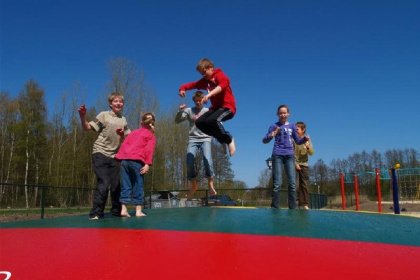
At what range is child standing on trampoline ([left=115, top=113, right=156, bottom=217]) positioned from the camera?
3.31 metres

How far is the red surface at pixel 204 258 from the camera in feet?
3.68

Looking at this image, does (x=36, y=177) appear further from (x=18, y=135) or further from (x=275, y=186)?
(x=275, y=186)

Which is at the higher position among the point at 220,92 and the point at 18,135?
the point at 18,135

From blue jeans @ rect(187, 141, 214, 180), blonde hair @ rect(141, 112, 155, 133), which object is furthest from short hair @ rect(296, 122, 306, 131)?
blonde hair @ rect(141, 112, 155, 133)

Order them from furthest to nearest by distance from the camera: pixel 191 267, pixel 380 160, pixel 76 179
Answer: pixel 380 160 < pixel 76 179 < pixel 191 267

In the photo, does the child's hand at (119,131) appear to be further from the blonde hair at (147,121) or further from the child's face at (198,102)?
the child's face at (198,102)

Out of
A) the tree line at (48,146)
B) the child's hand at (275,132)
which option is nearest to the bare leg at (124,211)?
the child's hand at (275,132)

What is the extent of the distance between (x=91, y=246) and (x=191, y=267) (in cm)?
65

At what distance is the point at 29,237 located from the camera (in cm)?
199

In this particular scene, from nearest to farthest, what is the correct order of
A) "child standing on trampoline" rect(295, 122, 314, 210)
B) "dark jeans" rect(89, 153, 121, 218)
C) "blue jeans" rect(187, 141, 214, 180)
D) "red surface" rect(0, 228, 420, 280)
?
1. "red surface" rect(0, 228, 420, 280)
2. "dark jeans" rect(89, 153, 121, 218)
3. "blue jeans" rect(187, 141, 214, 180)
4. "child standing on trampoline" rect(295, 122, 314, 210)

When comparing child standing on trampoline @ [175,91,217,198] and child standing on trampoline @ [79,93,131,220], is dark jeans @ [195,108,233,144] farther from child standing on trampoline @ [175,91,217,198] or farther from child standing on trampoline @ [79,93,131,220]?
child standing on trampoline @ [79,93,131,220]

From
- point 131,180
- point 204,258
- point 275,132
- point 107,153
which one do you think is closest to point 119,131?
point 107,153

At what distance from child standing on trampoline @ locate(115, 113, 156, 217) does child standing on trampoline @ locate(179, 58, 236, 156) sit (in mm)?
607

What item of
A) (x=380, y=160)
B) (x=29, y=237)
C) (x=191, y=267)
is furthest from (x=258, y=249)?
(x=380, y=160)
